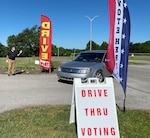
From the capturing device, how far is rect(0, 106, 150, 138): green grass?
16.4ft

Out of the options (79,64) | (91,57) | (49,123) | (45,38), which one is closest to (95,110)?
(49,123)

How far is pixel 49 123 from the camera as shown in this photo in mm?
5621

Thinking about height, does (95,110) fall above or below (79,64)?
below

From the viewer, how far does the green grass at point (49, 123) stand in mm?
5000

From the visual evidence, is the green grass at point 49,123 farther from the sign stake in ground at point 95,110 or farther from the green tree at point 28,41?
the green tree at point 28,41

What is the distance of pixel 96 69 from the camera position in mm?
11852

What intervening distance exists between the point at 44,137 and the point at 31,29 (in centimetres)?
8201

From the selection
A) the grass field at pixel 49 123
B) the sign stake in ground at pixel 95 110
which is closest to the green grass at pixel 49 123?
the grass field at pixel 49 123

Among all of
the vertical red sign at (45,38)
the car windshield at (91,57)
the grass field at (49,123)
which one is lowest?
the grass field at (49,123)

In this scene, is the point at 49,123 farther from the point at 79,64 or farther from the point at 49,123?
the point at 79,64

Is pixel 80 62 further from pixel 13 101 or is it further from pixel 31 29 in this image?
pixel 31 29

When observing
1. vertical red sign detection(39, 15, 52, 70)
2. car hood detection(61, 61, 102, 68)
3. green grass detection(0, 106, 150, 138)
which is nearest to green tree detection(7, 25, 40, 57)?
vertical red sign detection(39, 15, 52, 70)

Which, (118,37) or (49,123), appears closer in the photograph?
(49,123)

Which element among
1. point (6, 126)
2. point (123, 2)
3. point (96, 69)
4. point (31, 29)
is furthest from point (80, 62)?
point (31, 29)
